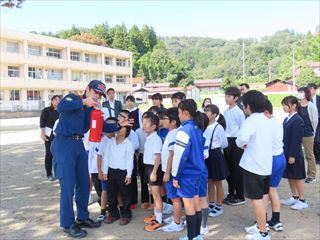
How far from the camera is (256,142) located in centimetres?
398

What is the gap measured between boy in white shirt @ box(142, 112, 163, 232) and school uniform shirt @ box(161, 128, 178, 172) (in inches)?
5.9

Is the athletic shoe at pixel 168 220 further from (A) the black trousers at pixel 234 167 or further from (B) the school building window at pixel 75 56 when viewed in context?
(B) the school building window at pixel 75 56

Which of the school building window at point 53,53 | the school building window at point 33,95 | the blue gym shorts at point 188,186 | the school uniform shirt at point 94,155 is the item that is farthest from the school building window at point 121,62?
the blue gym shorts at point 188,186

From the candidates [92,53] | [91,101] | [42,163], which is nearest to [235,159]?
[91,101]

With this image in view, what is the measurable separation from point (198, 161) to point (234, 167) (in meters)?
1.84

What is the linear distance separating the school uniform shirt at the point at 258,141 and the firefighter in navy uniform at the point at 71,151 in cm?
183

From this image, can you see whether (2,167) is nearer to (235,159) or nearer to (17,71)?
(235,159)

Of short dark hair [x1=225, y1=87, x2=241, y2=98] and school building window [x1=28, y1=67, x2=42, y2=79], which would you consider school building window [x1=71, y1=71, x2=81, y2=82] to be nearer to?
school building window [x1=28, y1=67, x2=42, y2=79]

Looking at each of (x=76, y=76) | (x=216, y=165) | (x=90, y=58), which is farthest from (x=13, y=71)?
(x=216, y=165)

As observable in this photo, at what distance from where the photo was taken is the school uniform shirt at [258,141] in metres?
3.95

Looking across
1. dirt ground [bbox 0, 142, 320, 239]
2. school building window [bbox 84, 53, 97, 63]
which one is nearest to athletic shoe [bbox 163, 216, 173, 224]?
dirt ground [bbox 0, 142, 320, 239]

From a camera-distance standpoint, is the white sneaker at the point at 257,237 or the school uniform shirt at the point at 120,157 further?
the school uniform shirt at the point at 120,157

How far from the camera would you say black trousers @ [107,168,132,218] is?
4.75m

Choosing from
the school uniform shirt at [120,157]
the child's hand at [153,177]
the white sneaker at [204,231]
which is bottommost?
the white sneaker at [204,231]
